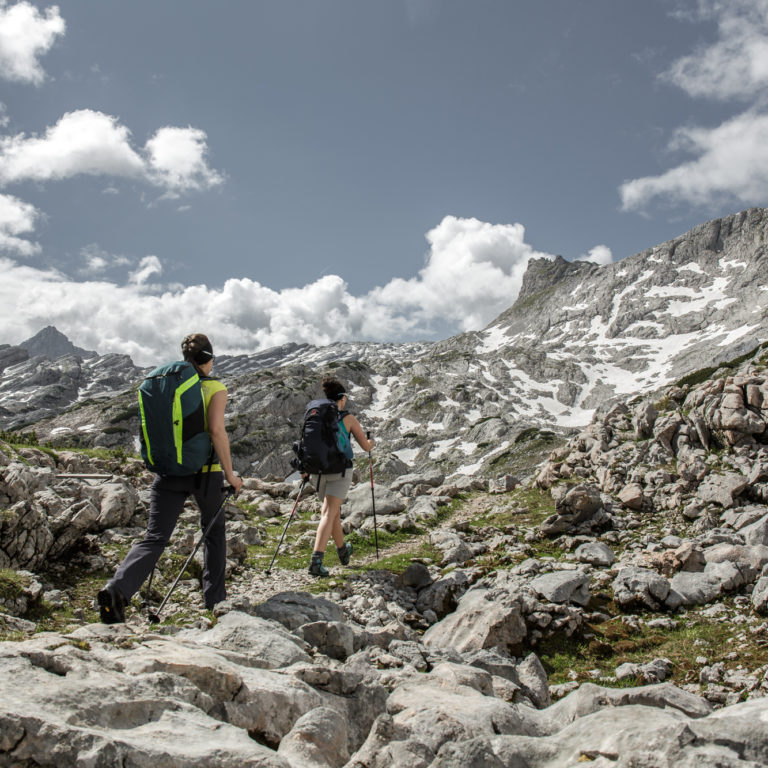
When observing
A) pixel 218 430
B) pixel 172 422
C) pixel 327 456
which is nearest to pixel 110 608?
pixel 172 422

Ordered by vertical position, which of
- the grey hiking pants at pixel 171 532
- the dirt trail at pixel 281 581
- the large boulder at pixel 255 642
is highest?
the grey hiking pants at pixel 171 532

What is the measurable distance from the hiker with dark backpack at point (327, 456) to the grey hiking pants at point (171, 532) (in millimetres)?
3135

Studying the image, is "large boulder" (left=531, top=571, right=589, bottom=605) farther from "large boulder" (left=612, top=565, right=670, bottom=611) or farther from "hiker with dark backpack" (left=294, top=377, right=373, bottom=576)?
"hiker with dark backpack" (left=294, top=377, right=373, bottom=576)

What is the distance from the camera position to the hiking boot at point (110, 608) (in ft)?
20.0

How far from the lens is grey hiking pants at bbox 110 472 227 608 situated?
6.54 metres

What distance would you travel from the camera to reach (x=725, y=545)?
1091 cm

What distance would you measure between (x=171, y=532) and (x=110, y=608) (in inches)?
42.1

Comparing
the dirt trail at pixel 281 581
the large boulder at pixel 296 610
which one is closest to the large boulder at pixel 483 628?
the large boulder at pixel 296 610

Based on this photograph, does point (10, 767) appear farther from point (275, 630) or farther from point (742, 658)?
point (742, 658)

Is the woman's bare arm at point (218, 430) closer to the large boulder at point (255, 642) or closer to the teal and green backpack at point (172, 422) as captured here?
the teal and green backpack at point (172, 422)

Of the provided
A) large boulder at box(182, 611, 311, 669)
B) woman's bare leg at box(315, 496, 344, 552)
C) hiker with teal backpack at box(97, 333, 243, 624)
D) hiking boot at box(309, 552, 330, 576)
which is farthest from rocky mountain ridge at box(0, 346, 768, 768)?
hiker with teal backpack at box(97, 333, 243, 624)

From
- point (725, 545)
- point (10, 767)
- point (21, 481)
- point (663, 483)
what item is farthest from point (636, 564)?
point (21, 481)

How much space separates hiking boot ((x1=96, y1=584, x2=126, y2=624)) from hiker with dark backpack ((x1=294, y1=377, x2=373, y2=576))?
505 cm

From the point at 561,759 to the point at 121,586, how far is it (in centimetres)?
529
